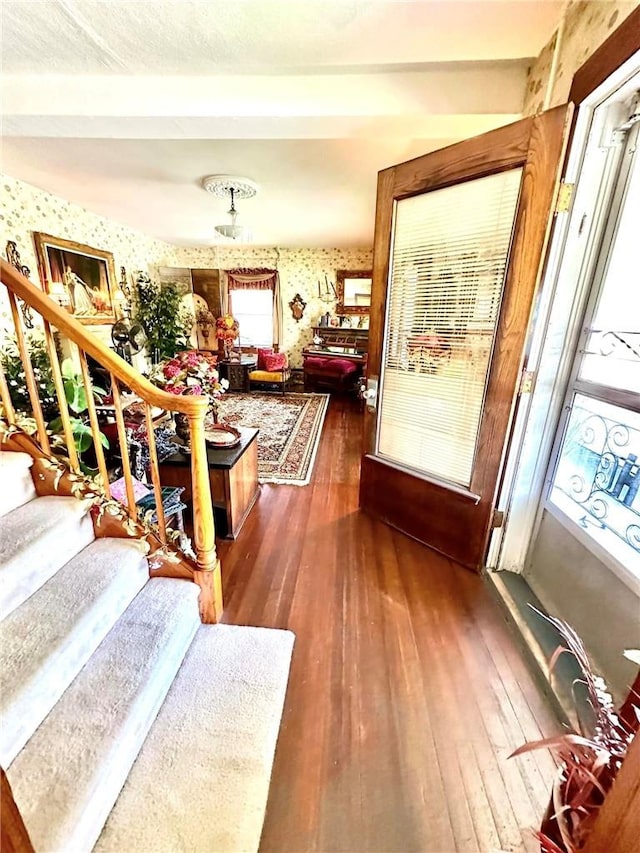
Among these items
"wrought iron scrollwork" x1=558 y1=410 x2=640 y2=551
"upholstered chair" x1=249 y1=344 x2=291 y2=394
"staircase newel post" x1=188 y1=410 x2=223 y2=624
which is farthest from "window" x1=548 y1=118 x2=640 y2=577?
"upholstered chair" x1=249 y1=344 x2=291 y2=394

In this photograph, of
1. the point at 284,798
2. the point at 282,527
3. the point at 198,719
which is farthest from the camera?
the point at 282,527

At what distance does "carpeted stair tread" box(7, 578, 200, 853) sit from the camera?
86cm

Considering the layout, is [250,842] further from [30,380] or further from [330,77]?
[330,77]

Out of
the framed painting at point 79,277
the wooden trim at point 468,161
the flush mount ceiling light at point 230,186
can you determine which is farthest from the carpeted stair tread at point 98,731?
the framed painting at point 79,277

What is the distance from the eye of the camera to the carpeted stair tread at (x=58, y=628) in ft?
3.16

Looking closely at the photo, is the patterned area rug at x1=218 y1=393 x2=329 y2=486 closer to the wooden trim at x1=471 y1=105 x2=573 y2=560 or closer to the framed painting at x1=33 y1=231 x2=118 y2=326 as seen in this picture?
the wooden trim at x1=471 y1=105 x2=573 y2=560

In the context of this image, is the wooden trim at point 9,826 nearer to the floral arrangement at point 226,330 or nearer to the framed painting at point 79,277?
the framed painting at point 79,277

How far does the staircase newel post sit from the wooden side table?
15.7 ft

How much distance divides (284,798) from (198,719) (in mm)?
373

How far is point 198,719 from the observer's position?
122cm

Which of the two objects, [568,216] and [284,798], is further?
[568,216]

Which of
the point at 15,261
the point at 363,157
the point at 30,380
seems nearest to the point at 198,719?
the point at 30,380

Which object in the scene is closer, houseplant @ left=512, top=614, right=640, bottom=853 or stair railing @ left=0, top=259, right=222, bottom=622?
houseplant @ left=512, top=614, right=640, bottom=853

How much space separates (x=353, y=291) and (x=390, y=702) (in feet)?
21.5
